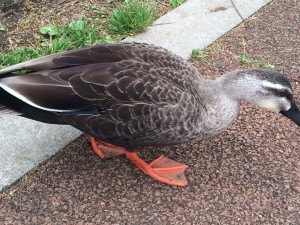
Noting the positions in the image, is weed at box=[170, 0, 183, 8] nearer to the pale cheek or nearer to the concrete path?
the concrete path

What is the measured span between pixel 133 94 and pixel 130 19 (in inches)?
67.7

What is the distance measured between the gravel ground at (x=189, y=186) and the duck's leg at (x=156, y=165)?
0.05 metres

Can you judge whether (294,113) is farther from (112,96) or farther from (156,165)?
(112,96)

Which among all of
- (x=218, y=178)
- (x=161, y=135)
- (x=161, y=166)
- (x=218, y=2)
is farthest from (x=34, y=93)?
(x=218, y=2)

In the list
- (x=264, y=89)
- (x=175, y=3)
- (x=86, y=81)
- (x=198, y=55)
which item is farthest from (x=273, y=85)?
(x=175, y=3)

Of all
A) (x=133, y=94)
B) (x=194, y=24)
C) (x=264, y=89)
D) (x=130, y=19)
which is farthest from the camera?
(x=194, y=24)

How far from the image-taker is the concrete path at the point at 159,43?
131 inches

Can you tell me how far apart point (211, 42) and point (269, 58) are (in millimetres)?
561

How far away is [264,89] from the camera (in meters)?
3.11

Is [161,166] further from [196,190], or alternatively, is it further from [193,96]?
[193,96]

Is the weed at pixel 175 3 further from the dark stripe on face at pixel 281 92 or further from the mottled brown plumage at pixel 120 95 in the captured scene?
the dark stripe on face at pixel 281 92

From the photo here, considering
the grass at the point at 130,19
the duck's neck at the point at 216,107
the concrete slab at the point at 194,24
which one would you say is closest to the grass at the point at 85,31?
the grass at the point at 130,19

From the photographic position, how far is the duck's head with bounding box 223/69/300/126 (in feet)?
10.0

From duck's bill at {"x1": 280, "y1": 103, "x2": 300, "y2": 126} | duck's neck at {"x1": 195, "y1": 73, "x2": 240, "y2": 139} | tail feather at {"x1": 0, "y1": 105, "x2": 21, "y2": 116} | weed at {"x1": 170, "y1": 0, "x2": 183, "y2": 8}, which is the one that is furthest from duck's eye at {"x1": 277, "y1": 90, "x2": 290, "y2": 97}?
weed at {"x1": 170, "y1": 0, "x2": 183, "y2": 8}
